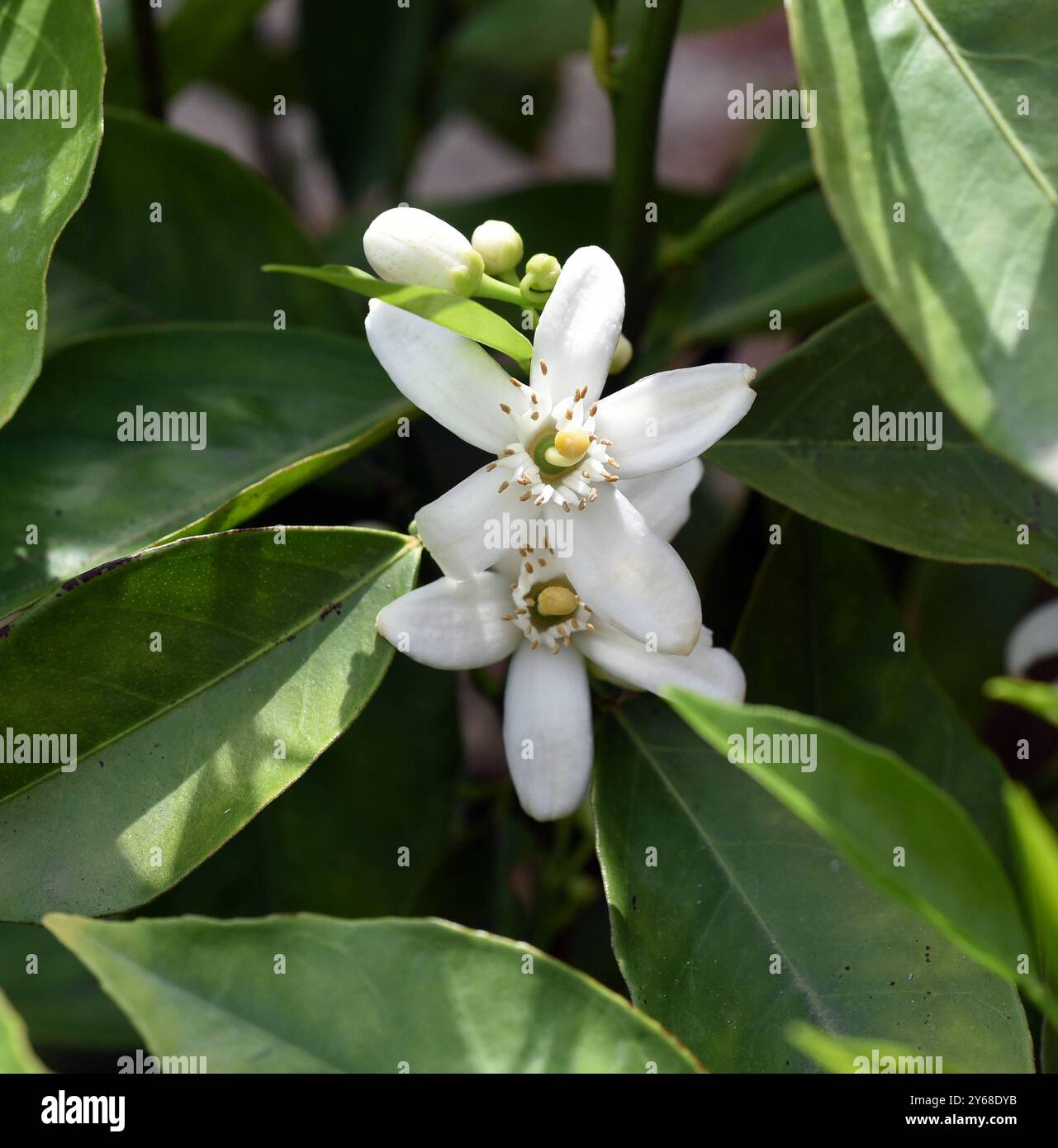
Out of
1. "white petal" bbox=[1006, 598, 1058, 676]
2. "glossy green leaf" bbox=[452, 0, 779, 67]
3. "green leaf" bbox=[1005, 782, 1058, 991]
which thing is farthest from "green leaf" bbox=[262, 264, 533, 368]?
"glossy green leaf" bbox=[452, 0, 779, 67]

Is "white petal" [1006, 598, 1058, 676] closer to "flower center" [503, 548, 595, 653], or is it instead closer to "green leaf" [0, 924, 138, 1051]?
"flower center" [503, 548, 595, 653]

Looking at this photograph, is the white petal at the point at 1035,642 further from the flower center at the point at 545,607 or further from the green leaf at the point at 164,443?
the green leaf at the point at 164,443

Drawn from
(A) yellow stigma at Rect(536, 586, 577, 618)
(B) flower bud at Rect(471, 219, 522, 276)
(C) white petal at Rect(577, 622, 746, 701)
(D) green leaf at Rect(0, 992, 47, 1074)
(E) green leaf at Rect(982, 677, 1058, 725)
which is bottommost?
(D) green leaf at Rect(0, 992, 47, 1074)

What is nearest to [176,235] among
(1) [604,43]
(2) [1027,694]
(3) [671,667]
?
(1) [604,43]

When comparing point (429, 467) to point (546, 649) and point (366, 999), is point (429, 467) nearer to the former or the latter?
point (546, 649)

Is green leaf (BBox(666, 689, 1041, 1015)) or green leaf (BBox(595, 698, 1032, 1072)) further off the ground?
green leaf (BBox(666, 689, 1041, 1015))

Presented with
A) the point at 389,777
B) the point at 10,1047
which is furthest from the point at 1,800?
the point at 389,777

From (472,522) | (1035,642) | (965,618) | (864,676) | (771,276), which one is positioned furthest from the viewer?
(965,618)

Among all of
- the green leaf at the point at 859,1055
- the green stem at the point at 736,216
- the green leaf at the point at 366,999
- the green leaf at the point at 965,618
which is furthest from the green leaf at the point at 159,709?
the green leaf at the point at 965,618
